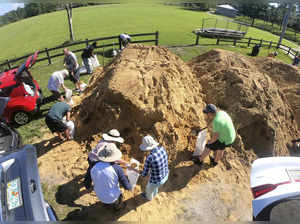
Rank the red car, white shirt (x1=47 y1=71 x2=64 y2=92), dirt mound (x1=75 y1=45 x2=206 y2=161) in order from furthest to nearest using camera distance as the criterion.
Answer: white shirt (x1=47 y1=71 x2=64 y2=92), the red car, dirt mound (x1=75 y1=45 x2=206 y2=161)

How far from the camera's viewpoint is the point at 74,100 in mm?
8344

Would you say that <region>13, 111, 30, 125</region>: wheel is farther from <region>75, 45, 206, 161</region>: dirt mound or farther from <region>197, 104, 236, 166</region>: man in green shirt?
<region>197, 104, 236, 166</region>: man in green shirt

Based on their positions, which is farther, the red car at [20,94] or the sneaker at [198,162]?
the red car at [20,94]

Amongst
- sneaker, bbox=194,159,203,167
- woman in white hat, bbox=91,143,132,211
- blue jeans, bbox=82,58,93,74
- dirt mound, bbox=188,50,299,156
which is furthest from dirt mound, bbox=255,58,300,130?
blue jeans, bbox=82,58,93,74

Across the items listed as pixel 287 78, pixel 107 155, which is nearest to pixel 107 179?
pixel 107 155

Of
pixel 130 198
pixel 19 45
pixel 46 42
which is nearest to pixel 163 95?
pixel 130 198

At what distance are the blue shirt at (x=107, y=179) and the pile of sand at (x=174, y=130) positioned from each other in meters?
0.98

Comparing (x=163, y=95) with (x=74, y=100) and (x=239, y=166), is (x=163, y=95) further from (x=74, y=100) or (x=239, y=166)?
(x=74, y=100)

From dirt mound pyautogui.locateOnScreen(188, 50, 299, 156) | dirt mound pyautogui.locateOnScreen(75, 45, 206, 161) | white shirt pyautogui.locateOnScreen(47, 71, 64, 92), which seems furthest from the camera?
white shirt pyautogui.locateOnScreen(47, 71, 64, 92)

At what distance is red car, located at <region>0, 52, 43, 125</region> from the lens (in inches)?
264

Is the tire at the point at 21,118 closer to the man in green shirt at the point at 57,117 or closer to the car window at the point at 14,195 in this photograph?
the man in green shirt at the point at 57,117

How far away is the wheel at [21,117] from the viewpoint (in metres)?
6.94

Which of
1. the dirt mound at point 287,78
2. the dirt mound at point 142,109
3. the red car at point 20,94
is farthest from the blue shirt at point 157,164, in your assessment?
the dirt mound at point 287,78

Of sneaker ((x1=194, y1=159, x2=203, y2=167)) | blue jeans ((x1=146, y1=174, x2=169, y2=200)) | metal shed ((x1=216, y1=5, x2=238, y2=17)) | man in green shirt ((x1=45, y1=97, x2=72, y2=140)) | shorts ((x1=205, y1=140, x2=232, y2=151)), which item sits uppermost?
metal shed ((x1=216, y1=5, x2=238, y2=17))
